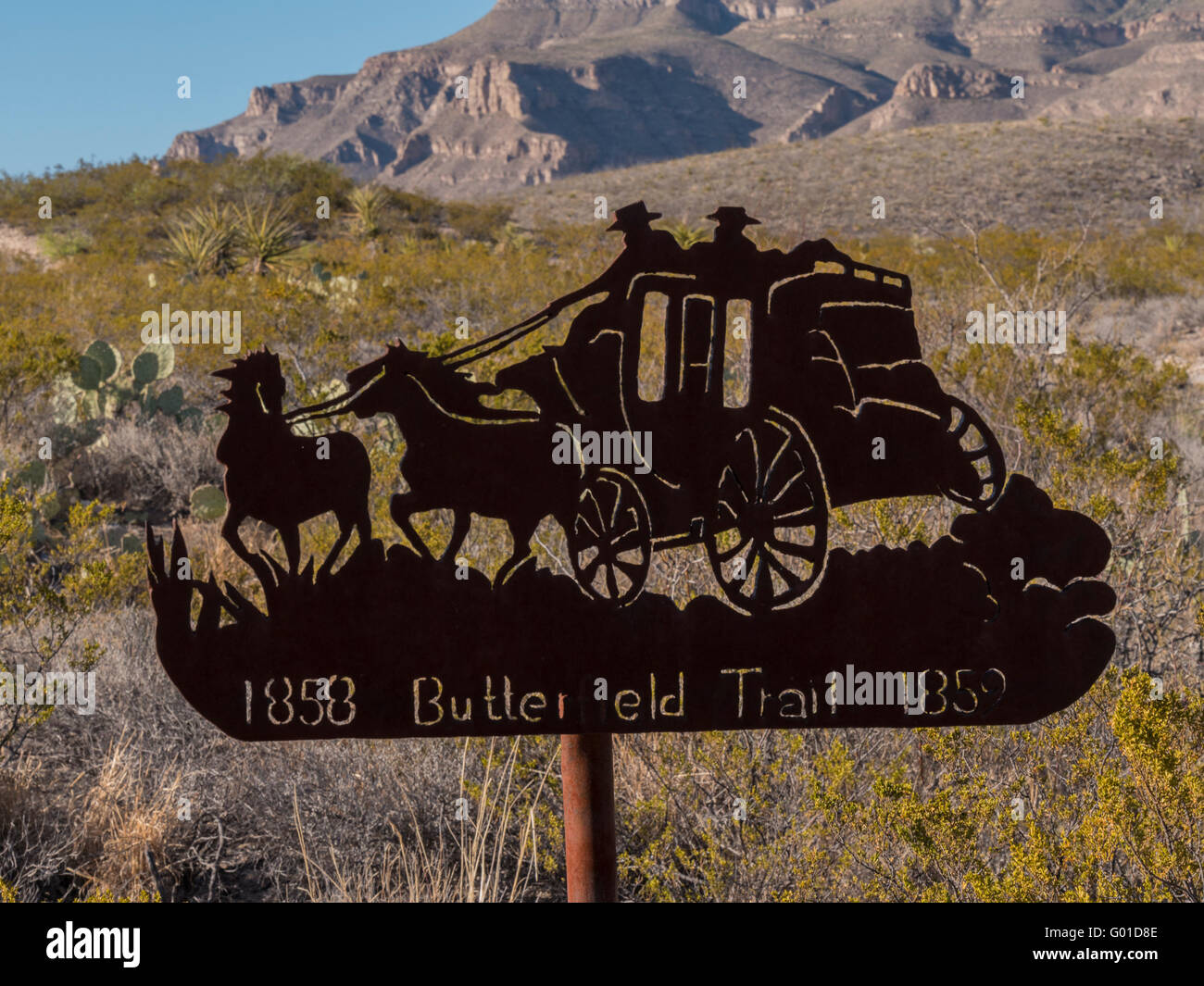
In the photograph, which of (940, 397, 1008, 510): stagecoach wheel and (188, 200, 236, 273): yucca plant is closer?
(940, 397, 1008, 510): stagecoach wheel

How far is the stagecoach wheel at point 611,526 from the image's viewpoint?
1542 millimetres

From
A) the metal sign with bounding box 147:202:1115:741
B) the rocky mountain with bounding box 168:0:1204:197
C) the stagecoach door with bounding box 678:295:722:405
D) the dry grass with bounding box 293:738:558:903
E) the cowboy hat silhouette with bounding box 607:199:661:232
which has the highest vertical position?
the rocky mountain with bounding box 168:0:1204:197

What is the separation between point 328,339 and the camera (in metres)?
6.77

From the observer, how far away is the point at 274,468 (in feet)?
5.05

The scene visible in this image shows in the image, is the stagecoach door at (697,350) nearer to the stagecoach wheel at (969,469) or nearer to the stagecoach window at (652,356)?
the stagecoach wheel at (969,469)

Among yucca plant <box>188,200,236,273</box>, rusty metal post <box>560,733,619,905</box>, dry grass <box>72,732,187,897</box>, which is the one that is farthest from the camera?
yucca plant <box>188,200,236,273</box>

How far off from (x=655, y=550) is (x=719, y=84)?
105230mm

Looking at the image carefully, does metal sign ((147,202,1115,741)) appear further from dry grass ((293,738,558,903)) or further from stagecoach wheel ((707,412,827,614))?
dry grass ((293,738,558,903))

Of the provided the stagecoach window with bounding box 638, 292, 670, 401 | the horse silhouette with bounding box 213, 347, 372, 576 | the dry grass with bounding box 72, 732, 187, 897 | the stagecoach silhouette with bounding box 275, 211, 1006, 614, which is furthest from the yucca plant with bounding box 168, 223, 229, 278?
the stagecoach silhouette with bounding box 275, 211, 1006, 614

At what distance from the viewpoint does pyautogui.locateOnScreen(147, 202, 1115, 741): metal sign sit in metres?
1.53

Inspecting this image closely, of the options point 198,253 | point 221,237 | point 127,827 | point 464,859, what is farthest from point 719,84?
point 464,859

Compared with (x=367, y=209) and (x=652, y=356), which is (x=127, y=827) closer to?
(x=652, y=356)

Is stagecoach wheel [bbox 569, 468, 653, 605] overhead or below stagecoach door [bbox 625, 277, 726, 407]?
below

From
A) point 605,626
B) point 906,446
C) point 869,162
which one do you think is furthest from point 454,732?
point 869,162
